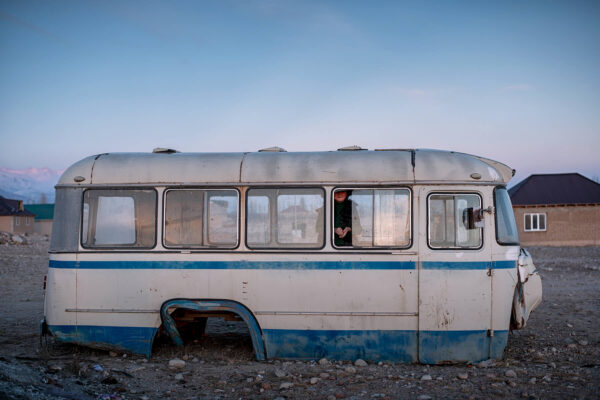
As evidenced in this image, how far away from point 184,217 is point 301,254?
1.75 meters

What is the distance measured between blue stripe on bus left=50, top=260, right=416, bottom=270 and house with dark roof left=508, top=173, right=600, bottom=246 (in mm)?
27162

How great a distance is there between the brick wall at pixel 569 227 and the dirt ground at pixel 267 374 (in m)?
24.2

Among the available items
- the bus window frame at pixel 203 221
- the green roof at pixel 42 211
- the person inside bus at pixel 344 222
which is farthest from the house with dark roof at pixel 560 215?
the green roof at pixel 42 211

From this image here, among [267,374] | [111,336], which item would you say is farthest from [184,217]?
[267,374]

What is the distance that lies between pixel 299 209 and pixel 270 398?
245cm

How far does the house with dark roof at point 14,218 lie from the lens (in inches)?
1853

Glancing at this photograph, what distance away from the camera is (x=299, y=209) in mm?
6488

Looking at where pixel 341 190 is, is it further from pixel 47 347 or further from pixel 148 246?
pixel 47 347

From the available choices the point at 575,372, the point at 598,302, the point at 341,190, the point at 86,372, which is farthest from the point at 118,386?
the point at 598,302

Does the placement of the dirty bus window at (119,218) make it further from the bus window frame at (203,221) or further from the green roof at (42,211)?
→ the green roof at (42,211)

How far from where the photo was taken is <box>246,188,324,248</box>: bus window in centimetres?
645

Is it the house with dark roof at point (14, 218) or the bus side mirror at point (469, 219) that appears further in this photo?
the house with dark roof at point (14, 218)

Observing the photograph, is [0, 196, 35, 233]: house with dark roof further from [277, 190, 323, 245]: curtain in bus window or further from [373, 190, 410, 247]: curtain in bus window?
[373, 190, 410, 247]: curtain in bus window

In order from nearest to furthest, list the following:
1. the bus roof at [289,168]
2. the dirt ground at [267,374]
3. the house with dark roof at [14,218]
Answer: the dirt ground at [267,374], the bus roof at [289,168], the house with dark roof at [14,218]
